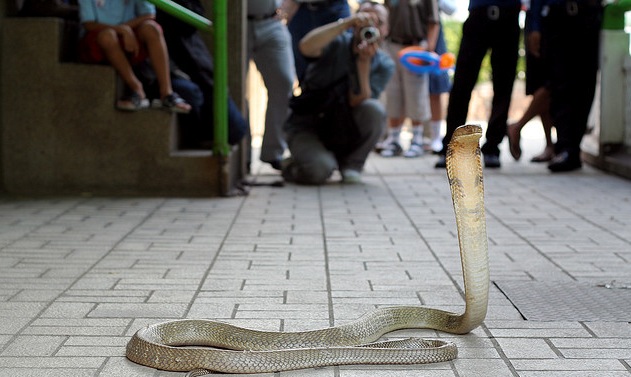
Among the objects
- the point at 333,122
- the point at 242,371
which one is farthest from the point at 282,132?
the point at 242,371

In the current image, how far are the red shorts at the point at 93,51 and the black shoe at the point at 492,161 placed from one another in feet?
11.3

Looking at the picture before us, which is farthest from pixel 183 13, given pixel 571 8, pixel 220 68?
pixel 571 8

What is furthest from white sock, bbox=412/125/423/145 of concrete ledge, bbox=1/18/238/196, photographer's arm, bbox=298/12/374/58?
concrete ledge, bbox=1/18/238/196

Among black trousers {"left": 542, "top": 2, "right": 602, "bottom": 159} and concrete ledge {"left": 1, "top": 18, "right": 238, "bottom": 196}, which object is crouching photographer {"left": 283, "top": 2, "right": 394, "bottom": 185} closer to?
concrete ledge {"left": 1, "top": 18, "right": 238, "bottom": 196}

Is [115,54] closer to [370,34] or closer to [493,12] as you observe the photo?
[370,34]

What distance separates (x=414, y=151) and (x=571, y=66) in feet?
6.86

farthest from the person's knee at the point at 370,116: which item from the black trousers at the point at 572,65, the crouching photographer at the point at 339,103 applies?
the black trousers at the point at 572,65

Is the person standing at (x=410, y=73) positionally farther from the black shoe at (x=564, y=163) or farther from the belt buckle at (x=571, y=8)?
the black shoe at (x=564, y=163)

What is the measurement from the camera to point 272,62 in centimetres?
852

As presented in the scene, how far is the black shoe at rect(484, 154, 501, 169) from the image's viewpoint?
908cm

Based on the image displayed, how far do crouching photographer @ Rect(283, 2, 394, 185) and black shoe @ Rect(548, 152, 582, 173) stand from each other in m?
1.71

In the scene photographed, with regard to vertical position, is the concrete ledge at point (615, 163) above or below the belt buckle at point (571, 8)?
below

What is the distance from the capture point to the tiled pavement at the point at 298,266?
3240 mm

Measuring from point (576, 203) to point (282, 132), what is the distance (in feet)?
9.22
